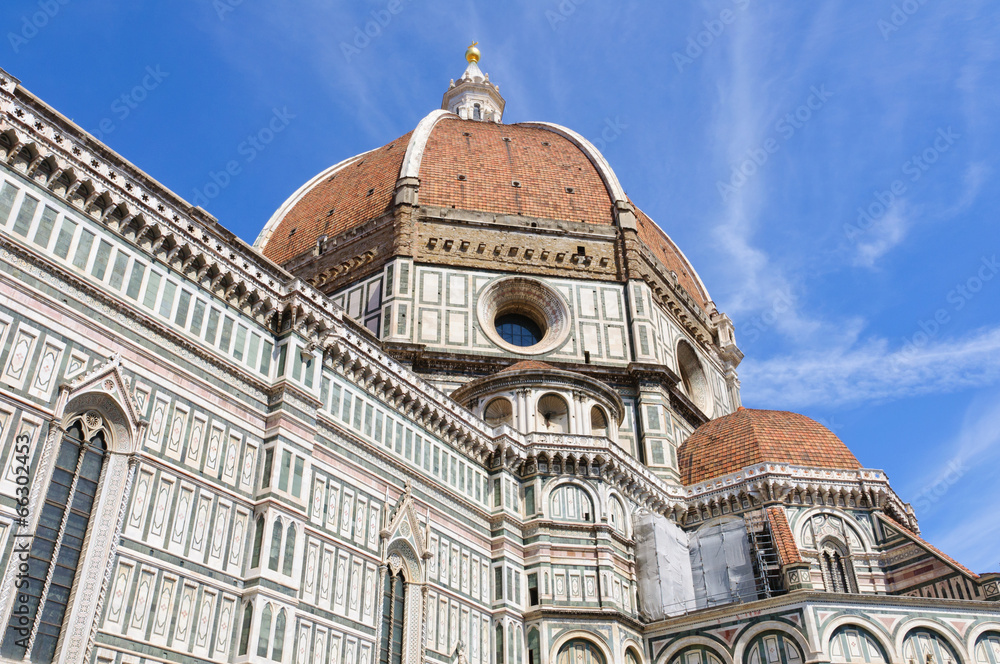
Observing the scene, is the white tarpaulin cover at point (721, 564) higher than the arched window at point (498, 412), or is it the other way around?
the arched window at point (498, 412)

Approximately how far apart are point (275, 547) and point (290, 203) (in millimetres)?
32347

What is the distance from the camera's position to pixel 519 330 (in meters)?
39.3

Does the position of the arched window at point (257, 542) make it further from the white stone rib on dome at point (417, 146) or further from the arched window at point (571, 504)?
the white stone rib on dome at point (417, 146)

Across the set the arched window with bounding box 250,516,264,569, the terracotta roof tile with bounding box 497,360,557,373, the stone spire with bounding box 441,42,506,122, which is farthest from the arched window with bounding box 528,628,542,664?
the stone spire with bounding box 441,42,506,122

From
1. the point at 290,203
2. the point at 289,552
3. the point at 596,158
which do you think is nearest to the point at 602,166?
the point at 596,158

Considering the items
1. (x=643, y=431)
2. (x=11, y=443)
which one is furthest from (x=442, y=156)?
(x=11, y=443)

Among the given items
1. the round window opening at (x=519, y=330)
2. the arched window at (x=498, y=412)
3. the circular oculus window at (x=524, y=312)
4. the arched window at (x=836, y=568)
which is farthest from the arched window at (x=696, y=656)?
the round window opening at (x=519, y=330)

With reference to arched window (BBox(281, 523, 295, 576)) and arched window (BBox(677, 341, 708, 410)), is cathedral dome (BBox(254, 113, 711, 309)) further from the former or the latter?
arched window (BBox(281, 523, 295, 576))

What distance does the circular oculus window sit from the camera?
3794 cm

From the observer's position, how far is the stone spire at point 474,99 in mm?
64438

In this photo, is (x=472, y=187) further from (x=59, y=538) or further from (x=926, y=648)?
(x=59, y=538)

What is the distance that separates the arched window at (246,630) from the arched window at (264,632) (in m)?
Result: 0.22

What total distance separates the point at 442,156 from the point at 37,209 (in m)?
27.8

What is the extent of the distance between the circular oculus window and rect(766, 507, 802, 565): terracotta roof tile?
429 inches
